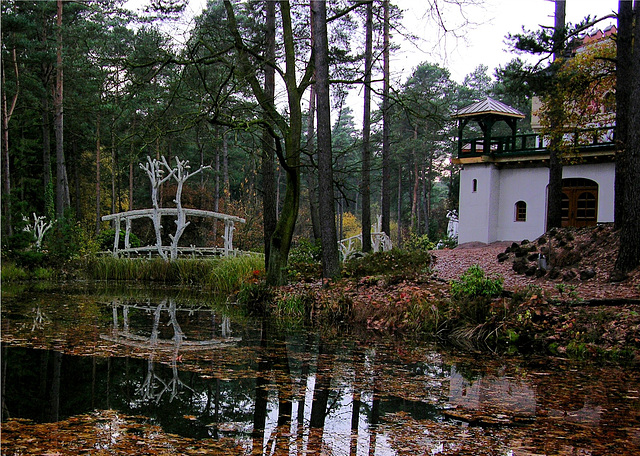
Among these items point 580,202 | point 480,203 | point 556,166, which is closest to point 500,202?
point 480,203

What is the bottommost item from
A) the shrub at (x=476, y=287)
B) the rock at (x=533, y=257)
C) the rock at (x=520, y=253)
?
the shrub at (x=476, y=287)

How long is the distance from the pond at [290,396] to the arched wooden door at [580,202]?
14260 mm

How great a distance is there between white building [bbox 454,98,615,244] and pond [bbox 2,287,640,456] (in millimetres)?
14000

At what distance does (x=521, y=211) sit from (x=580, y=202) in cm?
204

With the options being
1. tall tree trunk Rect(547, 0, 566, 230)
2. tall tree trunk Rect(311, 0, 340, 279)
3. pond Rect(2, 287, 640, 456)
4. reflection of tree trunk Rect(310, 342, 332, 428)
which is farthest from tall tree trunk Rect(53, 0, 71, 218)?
reflection of tree trunk Rect(310, 342, 332, 428)

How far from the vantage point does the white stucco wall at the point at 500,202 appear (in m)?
21.6

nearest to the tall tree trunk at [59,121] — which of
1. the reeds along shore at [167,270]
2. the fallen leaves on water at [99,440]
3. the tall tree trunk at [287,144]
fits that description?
the reeds along shore at [167,270]

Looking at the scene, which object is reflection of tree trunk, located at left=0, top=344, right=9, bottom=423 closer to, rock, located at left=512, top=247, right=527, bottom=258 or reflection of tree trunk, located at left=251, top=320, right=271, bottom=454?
reflection of tree trunk, located at left=251, top=320, right=271, bottom=454

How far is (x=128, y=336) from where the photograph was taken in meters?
8.48

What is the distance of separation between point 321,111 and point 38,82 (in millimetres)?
19194

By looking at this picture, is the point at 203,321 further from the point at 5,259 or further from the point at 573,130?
the point at 573,130

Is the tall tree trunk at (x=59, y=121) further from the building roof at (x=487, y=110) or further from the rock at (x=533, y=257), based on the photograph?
the rock at (x=533, y=257)

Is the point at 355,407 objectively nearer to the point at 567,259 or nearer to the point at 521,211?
the point at 567,259

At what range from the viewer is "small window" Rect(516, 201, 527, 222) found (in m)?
22.1
